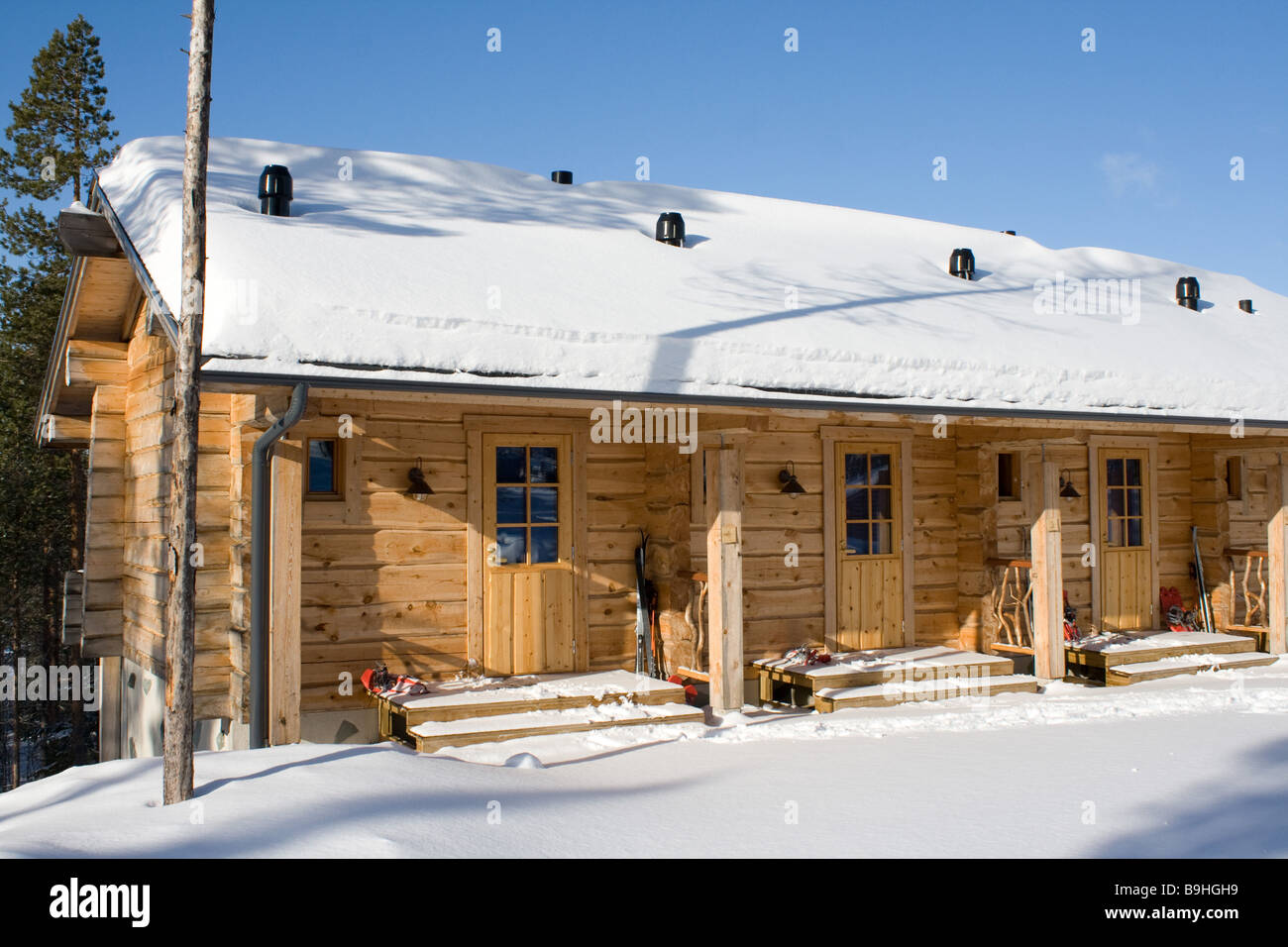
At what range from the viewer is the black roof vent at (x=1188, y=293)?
1352 cm

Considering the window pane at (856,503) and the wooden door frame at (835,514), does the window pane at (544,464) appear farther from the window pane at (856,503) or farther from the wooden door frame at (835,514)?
the window pane at (856,503)

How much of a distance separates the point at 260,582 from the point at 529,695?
225 cm

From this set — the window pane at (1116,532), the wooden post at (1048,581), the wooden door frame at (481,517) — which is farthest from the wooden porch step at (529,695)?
the window pane at (1116,532)

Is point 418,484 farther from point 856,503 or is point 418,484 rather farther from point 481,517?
point 856,503

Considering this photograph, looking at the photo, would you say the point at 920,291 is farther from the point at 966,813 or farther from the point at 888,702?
the point at 966,813

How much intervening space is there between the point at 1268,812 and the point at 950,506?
5549mm

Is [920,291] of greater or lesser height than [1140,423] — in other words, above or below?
above

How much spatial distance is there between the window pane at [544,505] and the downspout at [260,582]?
274cm

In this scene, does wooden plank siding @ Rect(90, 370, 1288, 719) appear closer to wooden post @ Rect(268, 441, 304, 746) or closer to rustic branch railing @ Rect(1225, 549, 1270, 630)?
wooden post @ Rect(268, 441, 304, 746)

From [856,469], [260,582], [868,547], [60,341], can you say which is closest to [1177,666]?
[868,547]

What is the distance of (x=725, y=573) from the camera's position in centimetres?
788

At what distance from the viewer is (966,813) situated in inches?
198

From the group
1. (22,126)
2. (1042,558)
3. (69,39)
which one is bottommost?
(1042,558)
